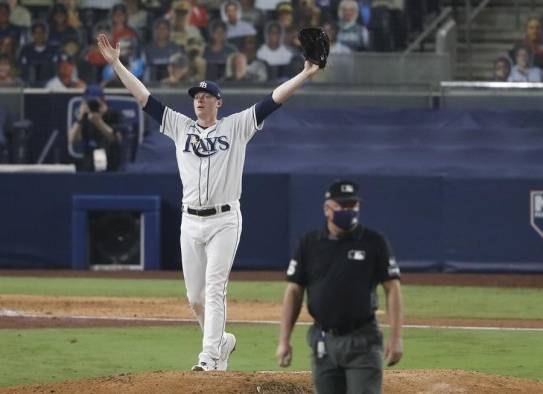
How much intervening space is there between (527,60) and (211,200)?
13.3m

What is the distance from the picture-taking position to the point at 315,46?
29.8 ft

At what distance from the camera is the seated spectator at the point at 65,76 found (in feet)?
74.7

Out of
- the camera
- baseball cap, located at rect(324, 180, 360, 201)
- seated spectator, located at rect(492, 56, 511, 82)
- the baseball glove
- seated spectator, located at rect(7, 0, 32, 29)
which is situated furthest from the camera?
seated spectator, located at rect(7, 0, 32, 29)

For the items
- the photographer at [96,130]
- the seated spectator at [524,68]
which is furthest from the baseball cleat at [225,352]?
the seated spectator at [524,68]

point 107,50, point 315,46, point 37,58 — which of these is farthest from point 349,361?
point 37,58

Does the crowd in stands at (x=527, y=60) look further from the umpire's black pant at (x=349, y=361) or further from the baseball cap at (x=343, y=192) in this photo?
the umpire's black pant at (x=349, y=361)

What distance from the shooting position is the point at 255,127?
31.6 ft

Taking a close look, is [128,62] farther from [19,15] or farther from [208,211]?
[208,211]

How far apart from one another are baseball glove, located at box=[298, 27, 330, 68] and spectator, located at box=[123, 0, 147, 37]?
47.9ft

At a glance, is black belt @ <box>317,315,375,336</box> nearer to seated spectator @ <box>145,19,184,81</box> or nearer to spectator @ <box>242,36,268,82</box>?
spectator @ <box>242,36,268,82</box>

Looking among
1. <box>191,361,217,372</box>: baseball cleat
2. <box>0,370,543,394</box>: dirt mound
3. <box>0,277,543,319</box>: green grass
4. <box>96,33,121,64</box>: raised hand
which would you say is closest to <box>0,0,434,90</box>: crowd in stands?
<box>0,277,543,319</box>: green grass

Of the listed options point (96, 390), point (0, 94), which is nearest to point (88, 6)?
point (0, 94)

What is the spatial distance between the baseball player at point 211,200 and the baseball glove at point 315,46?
401 millimetres

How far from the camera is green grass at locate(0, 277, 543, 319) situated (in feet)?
50.2
